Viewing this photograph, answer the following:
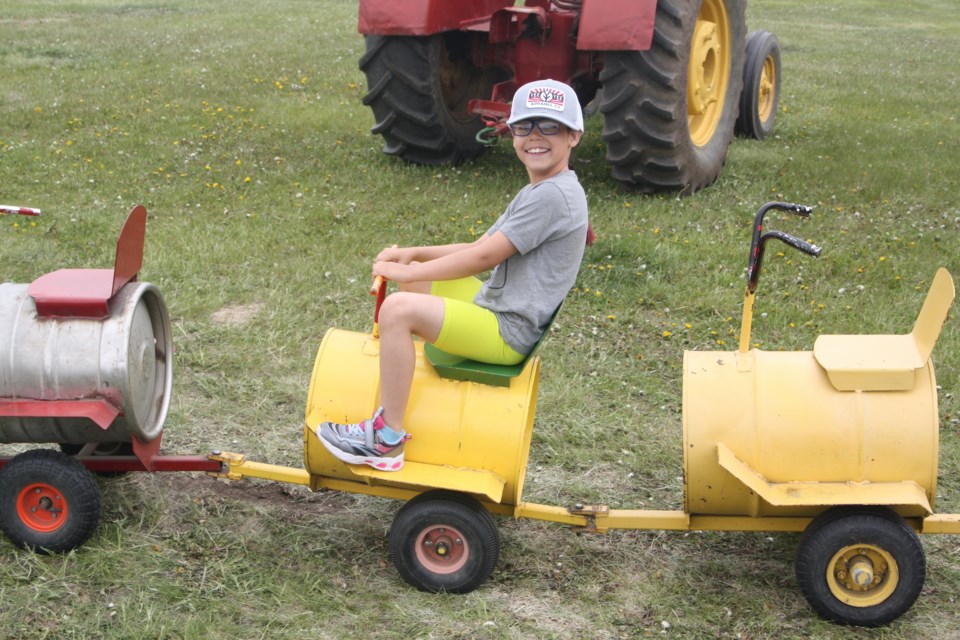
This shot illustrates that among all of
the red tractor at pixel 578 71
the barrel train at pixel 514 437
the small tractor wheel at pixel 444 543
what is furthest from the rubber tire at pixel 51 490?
the red tractor at pixel 578 71

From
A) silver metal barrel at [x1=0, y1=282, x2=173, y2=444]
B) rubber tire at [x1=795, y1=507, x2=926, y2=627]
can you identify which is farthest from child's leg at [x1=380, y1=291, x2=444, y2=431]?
rubber tire at [x1=795, y1=507, x2=926, y2=627]

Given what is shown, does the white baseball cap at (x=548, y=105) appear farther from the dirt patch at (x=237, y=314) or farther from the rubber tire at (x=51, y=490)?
the dirt patch at (x=237, y=314)

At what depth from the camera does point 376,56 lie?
7.31m

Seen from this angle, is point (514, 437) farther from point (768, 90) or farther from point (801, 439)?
point (768, 90)

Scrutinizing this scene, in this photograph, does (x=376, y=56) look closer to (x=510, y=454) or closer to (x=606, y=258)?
(x=606, y=258)

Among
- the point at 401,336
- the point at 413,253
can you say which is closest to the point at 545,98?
the point at 413,253

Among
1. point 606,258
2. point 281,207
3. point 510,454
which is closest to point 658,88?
point 606,258

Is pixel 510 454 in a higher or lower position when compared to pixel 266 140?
lower

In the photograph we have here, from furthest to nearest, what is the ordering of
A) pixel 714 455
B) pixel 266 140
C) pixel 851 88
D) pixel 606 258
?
pixel 851 88
pixel 266 140
pixel 606 258
pixel 714 455

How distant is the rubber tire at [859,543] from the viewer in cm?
327

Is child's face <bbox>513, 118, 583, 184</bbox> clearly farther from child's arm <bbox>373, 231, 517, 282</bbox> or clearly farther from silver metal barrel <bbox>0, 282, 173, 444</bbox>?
silver metal barrel <bbox>0, 282, 173, 444</bbox>

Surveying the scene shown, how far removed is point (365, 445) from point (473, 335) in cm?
49

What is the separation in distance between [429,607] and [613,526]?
66cm

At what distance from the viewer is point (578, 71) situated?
292 inches
